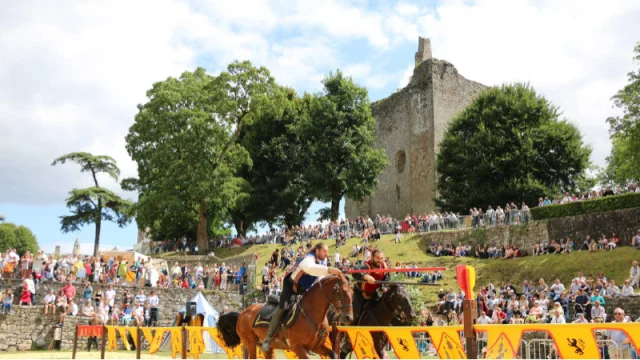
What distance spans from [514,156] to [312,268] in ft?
86.7

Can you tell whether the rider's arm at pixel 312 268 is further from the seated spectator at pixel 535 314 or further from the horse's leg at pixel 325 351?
the seated spectator at pixel 535 314

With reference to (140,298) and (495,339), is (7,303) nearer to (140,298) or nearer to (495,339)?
(140,298)

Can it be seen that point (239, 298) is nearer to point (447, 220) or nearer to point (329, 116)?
point (447, 220)

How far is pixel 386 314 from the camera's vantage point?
8773 mm

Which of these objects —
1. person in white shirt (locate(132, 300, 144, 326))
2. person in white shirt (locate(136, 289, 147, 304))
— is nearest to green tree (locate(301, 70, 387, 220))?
person in white shirt (locate(136, 289, 147, 304))

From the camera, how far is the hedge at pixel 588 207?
22.7 m

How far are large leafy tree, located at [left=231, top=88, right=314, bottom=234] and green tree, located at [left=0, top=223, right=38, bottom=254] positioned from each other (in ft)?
74.9

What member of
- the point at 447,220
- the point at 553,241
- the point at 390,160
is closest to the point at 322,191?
the point at 390,160

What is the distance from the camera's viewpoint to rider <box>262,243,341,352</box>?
7.87m

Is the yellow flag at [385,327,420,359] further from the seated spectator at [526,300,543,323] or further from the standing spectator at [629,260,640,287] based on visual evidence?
the standing spectator at [629,260,640,287]

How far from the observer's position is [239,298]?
25.0 m

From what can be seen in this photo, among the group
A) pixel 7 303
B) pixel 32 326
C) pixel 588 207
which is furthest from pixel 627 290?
pixel 7 303

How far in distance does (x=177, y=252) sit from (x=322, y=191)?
9982 millimetres

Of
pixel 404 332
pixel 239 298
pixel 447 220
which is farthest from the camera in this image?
pixel 447 220
